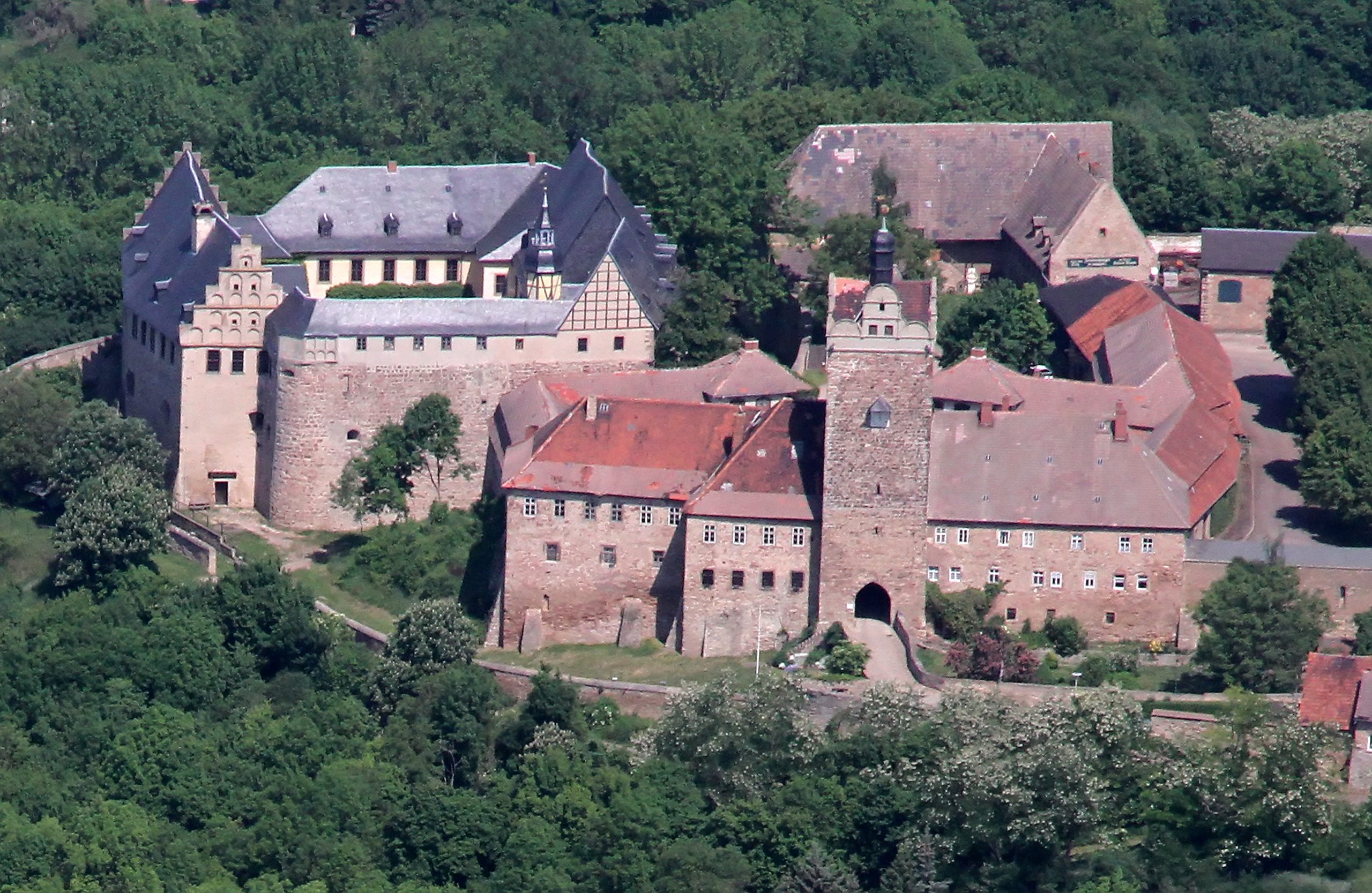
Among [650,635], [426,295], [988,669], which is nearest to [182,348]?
[426,295]

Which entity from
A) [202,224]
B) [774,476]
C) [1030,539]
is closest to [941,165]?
[202,224]

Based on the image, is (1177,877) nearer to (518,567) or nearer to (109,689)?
(518,567)

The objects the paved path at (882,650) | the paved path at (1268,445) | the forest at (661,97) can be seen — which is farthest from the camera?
the forest at (661,97)

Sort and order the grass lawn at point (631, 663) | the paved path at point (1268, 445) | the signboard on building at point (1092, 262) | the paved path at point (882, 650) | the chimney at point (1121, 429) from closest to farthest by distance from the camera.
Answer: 1. the paved path at point (882, 650)
2. the grass lawn at point (631, 663)
3. the chimney at point (1121, 429)
4. the paved path at point (1268, 445)
5. the signboard on building at point (1092, 262)

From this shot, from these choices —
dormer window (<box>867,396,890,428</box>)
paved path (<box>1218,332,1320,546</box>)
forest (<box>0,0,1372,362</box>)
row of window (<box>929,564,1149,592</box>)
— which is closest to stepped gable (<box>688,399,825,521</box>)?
dormer window (<box>867,396,890,428</box>)

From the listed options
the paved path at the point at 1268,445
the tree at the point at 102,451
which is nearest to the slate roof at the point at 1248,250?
the paved path at the point at 1268,445

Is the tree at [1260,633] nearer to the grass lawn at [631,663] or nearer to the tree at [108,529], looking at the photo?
the grass lawn at [631,663]

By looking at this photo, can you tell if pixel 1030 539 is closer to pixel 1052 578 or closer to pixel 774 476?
pixel 1052 578
